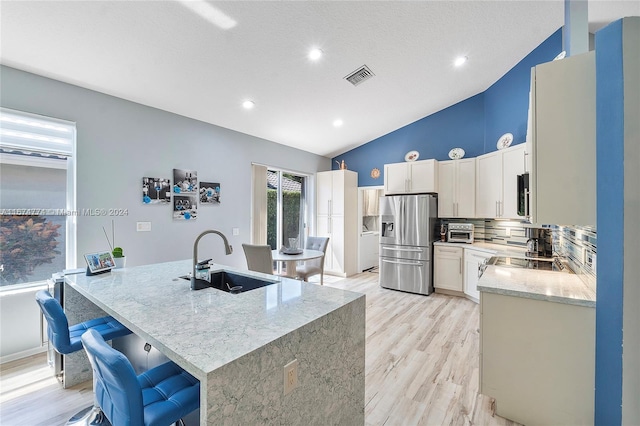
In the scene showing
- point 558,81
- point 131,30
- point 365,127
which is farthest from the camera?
point 365,127

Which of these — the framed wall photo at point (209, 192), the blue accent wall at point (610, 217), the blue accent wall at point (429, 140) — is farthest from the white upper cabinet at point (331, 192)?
the blue accent wall at point (610, 217)

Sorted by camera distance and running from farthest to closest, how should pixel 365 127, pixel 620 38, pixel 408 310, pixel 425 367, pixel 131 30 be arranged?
pixel 365 127 → pixel 408 310 → pixel 425 367 → pixel 131 30 → pixel 620 38

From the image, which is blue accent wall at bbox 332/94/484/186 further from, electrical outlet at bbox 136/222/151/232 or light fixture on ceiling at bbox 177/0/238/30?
electrical outlet at bbox 136/222/151/232

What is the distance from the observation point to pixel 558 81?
5.23 ft

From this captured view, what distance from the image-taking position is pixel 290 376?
1.08 meters

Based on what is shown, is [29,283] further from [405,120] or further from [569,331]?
[405,120]

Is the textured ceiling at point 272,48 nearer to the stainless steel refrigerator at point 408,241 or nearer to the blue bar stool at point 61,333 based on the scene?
the stainless steel refrigerator at point 408,241

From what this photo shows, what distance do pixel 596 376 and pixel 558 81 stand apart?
1.67m

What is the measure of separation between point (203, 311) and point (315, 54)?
8.91 feet

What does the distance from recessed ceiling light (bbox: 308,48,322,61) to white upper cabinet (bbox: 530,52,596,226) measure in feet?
6.41

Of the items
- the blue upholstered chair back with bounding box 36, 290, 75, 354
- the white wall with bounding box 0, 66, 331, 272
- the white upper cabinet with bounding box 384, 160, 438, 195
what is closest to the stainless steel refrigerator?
the white upper cabinet with bounding box 384, 160, 438, 195

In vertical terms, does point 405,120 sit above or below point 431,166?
above

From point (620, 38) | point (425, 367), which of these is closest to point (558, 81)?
point (620, 38)

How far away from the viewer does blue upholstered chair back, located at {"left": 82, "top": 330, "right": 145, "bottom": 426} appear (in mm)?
932
